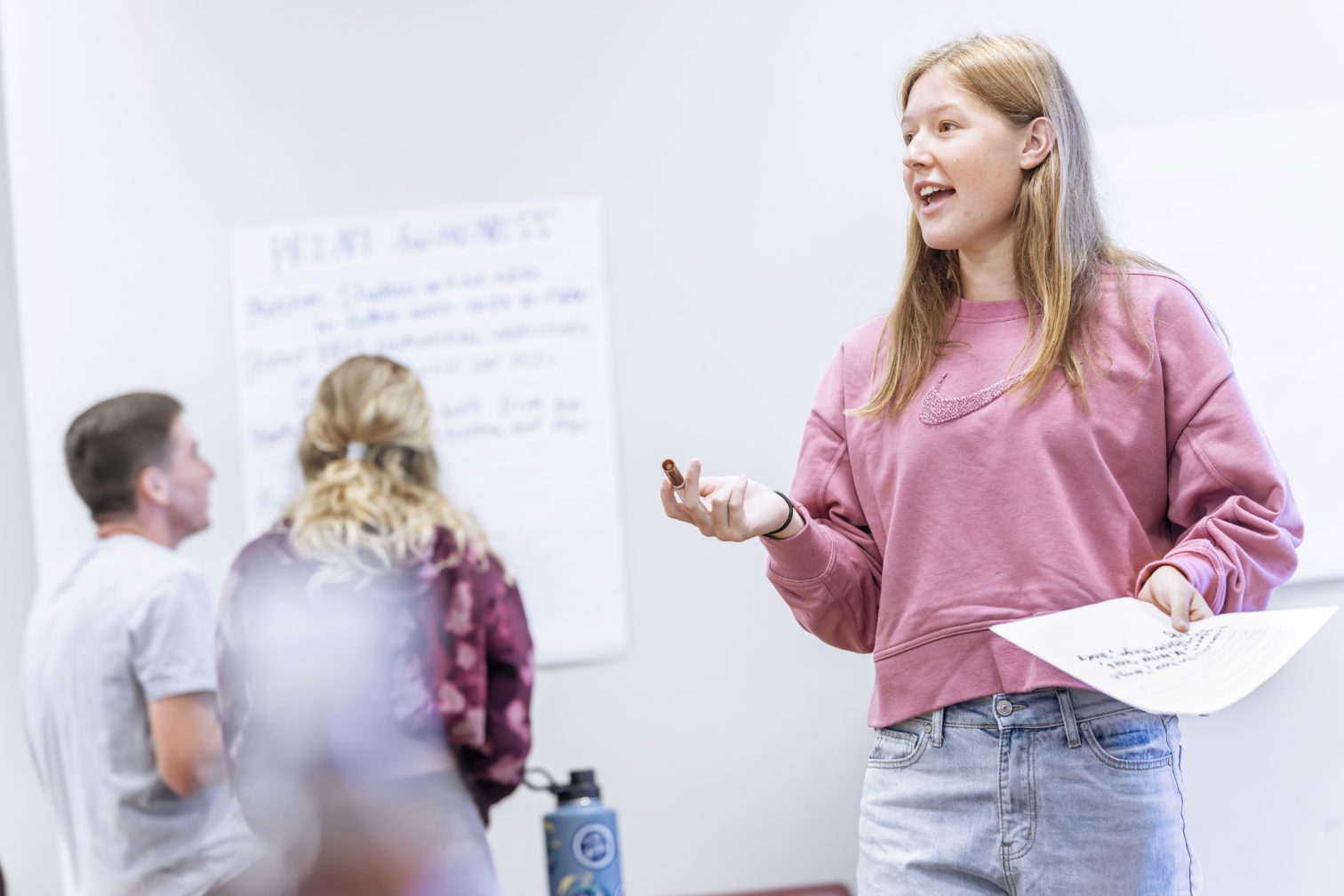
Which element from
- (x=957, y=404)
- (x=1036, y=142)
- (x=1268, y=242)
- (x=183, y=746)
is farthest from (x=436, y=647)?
(x=1268, y=242)

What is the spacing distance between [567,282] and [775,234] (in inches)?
17.5

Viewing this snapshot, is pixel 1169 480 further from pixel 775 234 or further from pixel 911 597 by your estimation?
pixel 775 234

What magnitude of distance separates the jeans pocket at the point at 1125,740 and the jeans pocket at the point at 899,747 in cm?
14

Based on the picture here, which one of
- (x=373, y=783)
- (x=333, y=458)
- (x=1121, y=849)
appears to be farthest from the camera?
(x=333, y=458)

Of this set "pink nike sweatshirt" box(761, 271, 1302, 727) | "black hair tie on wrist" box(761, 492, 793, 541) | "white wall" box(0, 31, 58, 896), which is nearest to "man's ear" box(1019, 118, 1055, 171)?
"pink nike sweatshirt" box(761, 271, 1302, 727)

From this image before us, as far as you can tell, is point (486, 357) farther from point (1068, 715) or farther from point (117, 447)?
point (1068, 715)

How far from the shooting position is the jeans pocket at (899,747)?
1136mm

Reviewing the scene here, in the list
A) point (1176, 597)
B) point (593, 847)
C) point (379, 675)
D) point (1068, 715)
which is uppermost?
point (1176, 597)

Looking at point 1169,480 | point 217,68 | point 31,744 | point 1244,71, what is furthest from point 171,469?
point 1244,71

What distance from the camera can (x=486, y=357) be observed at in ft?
8.36

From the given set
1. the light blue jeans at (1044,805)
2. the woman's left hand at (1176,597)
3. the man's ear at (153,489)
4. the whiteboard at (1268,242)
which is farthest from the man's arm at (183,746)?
the whiteboard at (1268,242)

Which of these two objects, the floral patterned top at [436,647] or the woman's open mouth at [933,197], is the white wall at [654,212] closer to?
the floral patterned top at [436,647]

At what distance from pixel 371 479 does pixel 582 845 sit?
76cm

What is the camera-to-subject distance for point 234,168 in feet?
8.56
